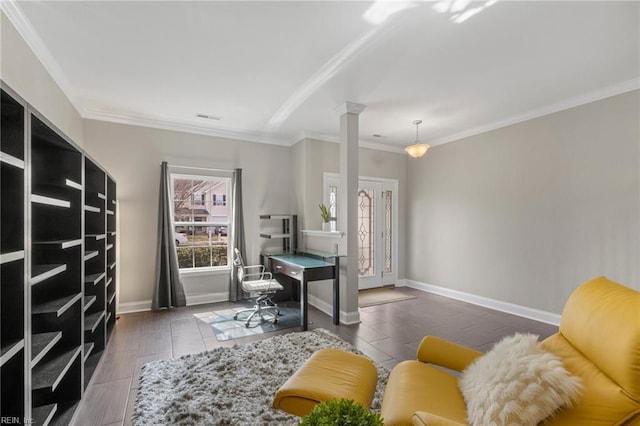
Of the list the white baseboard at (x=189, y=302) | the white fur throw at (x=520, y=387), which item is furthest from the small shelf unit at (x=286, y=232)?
the white fur throw at (x=520, y=387)

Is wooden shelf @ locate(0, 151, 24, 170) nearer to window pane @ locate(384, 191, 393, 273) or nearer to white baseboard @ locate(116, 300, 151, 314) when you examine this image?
white baseboard @ locate(116, 300, 151, 314)

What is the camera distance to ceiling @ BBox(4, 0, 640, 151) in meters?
2.15

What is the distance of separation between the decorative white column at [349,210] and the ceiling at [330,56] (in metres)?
0.24

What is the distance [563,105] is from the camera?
3727 millimetres

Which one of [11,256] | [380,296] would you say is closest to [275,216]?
[380,296]

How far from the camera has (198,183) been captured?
4781mm

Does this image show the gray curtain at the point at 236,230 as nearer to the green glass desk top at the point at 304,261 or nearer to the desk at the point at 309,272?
the green glass desk top at the point at 304,261

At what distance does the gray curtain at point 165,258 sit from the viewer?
4289mm

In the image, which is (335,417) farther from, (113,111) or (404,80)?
(113,111)

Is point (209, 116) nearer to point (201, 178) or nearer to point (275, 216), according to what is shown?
point (201, 178)

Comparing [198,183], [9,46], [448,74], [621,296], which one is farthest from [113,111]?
[621,296]

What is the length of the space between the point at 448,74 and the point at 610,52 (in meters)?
1.34

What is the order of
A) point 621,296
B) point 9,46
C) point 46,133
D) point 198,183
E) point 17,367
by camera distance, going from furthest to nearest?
point 198,183
point 9,46
point 46,133
point 17,367
point 621,296

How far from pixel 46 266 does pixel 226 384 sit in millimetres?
1466
